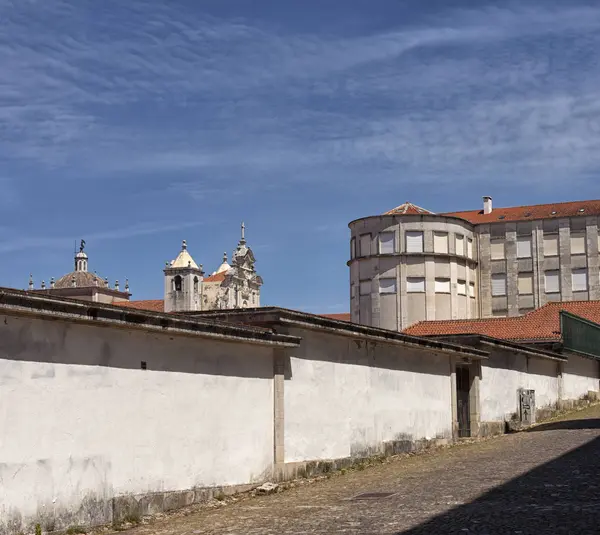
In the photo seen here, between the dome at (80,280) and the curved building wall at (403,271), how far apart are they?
75.8 metres

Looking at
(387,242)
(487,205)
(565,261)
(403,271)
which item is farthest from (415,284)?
(487,205)

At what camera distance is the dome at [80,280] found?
5499 inches

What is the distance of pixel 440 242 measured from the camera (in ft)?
236

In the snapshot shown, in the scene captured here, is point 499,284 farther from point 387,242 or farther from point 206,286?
point 206,286

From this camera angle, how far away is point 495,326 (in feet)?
133

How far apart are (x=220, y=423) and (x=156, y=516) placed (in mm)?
2147

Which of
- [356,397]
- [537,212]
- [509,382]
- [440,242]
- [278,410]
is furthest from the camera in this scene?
[537,212]

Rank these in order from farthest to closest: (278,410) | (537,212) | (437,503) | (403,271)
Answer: (537,212), (403,271), (278,410), (437,503)

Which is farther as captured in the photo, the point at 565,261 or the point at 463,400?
the point at 565,261

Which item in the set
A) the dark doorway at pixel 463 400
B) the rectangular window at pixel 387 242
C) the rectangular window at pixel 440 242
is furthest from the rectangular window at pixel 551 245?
the dark doorway at pixel 463 400

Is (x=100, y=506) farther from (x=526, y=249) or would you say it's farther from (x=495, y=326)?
(x=526, y=249)

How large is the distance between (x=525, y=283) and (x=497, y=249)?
12.0 ft

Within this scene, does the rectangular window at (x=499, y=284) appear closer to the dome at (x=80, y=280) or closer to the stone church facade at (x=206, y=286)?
the stone church facade at (x=206, y=286)

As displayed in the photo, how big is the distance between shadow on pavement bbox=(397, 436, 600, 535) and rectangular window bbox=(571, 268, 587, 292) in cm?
6337
